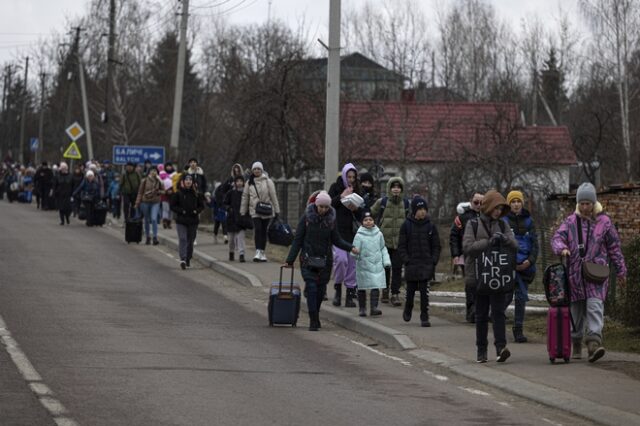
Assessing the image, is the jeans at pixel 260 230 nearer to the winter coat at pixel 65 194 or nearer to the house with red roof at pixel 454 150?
the house with red roof at pixel 454 150

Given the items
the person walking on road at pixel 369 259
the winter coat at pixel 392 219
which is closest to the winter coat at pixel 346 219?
the winter coat at pixel 392 219

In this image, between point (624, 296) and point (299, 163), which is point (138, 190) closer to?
point (299, 163)

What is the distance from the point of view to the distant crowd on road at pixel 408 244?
14203mm

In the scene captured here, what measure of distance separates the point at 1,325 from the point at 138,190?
16888 millimetres

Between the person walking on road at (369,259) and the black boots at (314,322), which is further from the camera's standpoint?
the person walking on road at (369,259)

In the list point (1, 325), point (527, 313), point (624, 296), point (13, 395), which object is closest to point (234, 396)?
point (13, 395)

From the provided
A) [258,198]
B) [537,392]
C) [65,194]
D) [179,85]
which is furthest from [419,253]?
[179,85]

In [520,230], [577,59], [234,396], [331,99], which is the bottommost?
[234,396]

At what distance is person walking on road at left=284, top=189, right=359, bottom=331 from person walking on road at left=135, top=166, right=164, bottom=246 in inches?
529

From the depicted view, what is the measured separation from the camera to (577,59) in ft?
246

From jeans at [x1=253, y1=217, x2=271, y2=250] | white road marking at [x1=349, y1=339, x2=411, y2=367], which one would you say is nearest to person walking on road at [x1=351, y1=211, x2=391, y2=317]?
white road marking at [x1=349, y1=339, x2=411, y2=367]

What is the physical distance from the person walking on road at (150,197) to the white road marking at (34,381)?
1576 centimetres

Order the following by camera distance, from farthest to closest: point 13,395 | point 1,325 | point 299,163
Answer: point 299,163 < point 1,325 < point 13,395

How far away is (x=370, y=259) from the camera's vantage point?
1819cm
